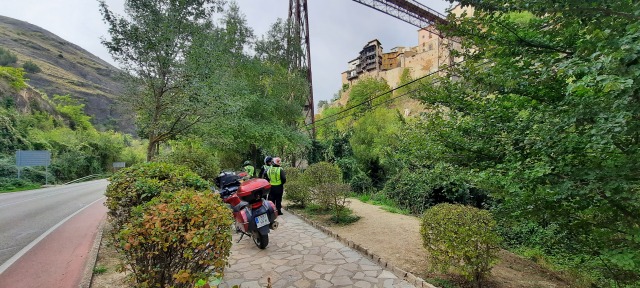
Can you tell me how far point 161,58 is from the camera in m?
7.81

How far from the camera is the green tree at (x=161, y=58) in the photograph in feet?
24.8

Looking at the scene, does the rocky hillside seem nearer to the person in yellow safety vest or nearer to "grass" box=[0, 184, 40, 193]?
"grass" box=[0, 184, 40, 193]

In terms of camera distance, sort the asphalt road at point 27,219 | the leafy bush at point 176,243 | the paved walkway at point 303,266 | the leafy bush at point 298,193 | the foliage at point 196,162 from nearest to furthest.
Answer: the leafy bush at point 176,243 < the paved walkway at point 303,266 < the asphalt road at point 27,219 < the foliage at point 196,162 < the leafy bush at point 298,193

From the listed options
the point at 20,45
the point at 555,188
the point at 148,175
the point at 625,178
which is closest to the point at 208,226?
the point at 148,175

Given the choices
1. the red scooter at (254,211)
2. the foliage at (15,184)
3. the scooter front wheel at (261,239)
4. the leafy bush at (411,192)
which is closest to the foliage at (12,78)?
the foliage at (15,184)

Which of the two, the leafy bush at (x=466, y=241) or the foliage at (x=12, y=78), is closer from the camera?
the leafy bush at (x=466, y=241)

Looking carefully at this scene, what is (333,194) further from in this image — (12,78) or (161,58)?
(12,78)

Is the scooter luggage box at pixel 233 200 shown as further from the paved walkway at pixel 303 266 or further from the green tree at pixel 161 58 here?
the green tree at pixel 161 58

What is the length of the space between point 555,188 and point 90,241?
A: 8.09 meters

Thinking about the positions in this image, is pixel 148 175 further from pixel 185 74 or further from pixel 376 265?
pixel 185 74

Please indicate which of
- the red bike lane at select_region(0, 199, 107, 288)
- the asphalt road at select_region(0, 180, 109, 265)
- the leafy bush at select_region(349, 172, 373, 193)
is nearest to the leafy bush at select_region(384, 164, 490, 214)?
the leafy bush at select_region(349, 172, 373, 193)

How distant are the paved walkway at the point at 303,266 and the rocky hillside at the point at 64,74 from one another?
2470 inches

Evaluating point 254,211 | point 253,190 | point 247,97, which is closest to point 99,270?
point 254,211

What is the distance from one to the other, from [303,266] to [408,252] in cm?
191
